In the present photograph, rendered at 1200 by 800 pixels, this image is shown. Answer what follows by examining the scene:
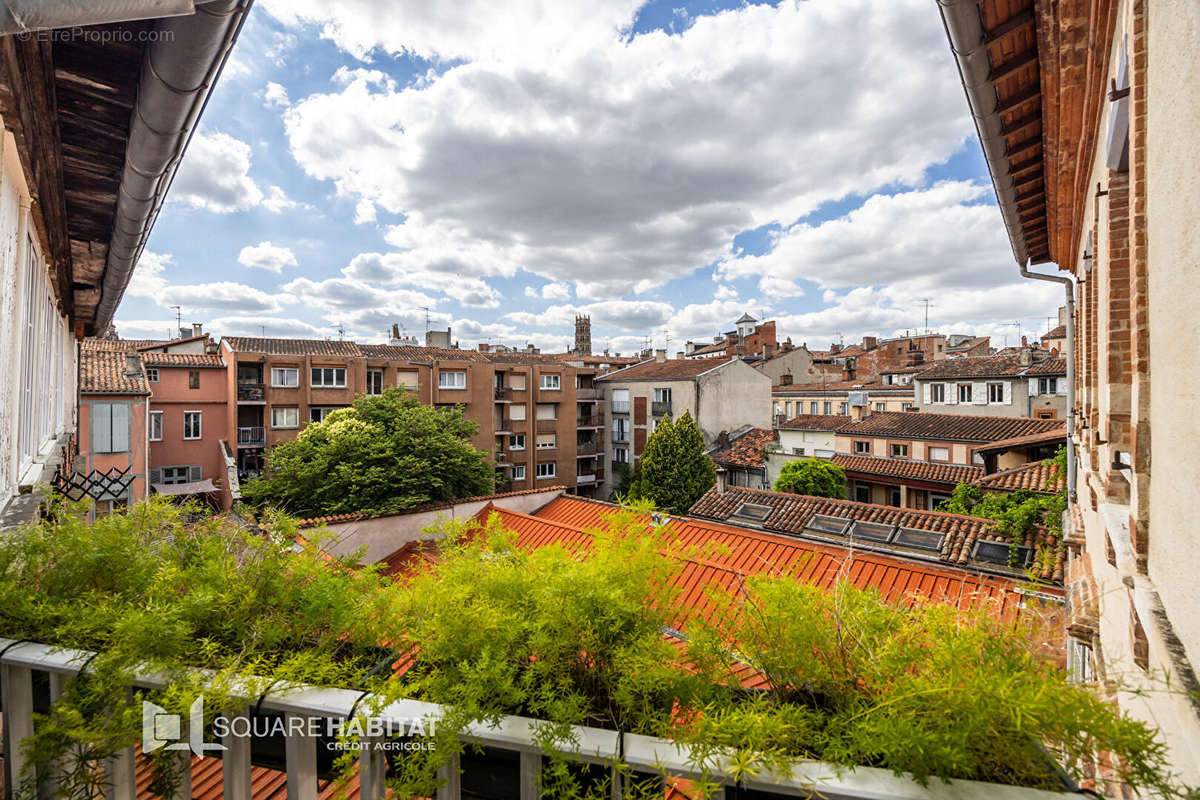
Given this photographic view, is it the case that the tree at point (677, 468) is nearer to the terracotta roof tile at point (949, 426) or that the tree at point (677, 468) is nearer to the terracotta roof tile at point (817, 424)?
the terracotta roof tile at point (817, 424)

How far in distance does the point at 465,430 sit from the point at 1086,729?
2321cm

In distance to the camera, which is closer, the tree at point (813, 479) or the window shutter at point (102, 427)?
the window shutter at point (102, 427)

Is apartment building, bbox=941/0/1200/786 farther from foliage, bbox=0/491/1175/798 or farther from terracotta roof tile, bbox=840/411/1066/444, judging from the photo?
terracotta roof tile, bbox=840/411/1066/444

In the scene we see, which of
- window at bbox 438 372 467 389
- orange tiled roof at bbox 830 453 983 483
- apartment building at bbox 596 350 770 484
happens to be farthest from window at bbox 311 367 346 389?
orange tiled roof at bbox 830 453 983 483

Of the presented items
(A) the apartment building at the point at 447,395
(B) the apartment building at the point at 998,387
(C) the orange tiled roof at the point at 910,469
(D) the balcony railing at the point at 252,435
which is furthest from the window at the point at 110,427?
(B) the apartment building at the point at 998,387

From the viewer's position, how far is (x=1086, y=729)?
3.38 ft

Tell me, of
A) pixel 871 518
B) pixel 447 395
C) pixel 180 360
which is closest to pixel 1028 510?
pixel 871 518

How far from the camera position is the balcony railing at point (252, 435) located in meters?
26.4

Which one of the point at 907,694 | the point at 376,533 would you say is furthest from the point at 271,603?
the point at 376,533

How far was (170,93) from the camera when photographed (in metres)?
2.56

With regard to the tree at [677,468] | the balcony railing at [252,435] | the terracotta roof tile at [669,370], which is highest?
the terracotta roof tile at [669,370]

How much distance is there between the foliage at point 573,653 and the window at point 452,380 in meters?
29.4

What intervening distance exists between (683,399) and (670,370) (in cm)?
322

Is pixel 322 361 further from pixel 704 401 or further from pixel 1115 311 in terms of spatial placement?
pixel 1115 311
